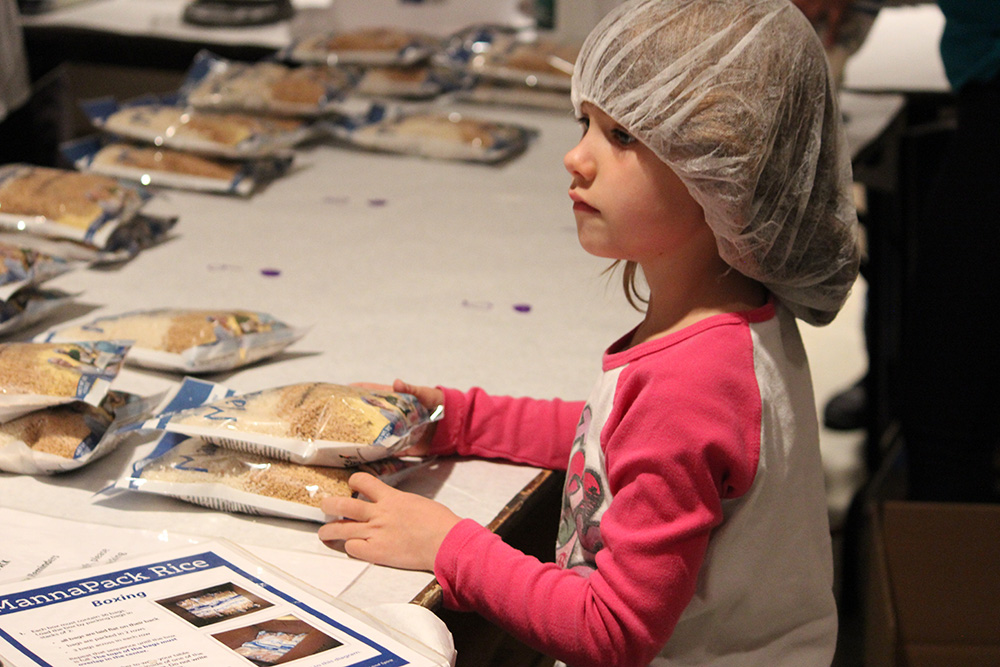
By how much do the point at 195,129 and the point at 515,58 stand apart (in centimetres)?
86

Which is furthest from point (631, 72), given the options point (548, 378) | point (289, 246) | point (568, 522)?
point (289, 246)

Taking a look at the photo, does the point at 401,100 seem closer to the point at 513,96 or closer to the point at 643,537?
the point at 513,96

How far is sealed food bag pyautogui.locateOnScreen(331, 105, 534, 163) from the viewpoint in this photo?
2100mm

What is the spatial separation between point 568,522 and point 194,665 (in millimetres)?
362

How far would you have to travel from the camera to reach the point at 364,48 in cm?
248

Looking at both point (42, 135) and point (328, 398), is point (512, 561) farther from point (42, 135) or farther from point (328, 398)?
point (42, 135)

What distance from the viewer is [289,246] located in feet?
5.53

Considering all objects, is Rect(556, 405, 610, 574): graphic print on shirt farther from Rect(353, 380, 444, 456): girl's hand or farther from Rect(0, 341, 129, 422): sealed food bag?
Rect(0, 341, 129, 422): sealed food bag

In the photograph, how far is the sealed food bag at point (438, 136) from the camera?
6.89 feet

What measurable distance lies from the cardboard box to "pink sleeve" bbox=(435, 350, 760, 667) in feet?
2.22

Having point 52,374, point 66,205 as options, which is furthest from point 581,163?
point 66,205

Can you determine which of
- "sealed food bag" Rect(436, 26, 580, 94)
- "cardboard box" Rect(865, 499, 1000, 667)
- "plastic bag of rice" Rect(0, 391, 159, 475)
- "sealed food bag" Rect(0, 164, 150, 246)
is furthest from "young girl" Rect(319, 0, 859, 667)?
"sealed food bag" Rect(436, 26, 580, 94)

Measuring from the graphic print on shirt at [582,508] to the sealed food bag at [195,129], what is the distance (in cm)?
120

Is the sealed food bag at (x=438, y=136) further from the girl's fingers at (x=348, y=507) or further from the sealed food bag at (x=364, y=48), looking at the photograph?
the girl's fingers at (x=348, y=507)
